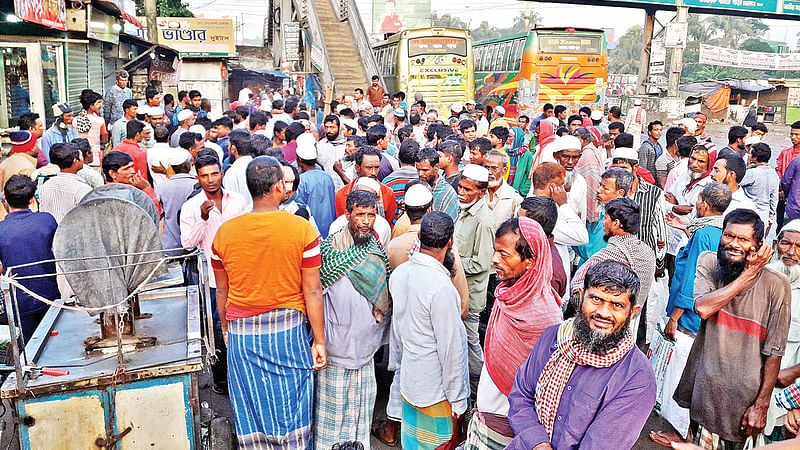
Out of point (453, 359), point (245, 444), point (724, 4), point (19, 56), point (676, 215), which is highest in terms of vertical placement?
point (724, 4)

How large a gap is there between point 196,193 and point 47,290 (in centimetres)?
117

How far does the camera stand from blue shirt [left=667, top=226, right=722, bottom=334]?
12.7 feet

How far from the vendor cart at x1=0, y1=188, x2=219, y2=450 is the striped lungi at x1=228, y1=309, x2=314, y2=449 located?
0.81 ft

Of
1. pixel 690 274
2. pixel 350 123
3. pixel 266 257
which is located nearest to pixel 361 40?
pixel 350 123

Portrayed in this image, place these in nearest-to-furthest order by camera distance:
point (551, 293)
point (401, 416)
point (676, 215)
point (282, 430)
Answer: point (551, 293)
point (282, 430)
point (401, 416)
point (676, 215)

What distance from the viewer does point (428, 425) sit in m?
3.51

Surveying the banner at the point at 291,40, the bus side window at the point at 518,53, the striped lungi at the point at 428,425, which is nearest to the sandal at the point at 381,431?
the striped lungi at the point at 428,425

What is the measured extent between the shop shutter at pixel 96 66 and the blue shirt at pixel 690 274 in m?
12.6

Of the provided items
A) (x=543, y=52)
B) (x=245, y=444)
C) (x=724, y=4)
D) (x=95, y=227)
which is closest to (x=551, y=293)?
(x=245, y=444)

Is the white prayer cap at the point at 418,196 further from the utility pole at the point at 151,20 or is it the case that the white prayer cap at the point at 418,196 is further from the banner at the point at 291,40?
the utility pole at the point at 151,20

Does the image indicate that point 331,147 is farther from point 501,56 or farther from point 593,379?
point 501,56

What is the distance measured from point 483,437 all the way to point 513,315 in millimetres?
571

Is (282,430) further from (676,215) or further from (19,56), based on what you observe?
(19,56)

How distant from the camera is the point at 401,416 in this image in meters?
3.75
